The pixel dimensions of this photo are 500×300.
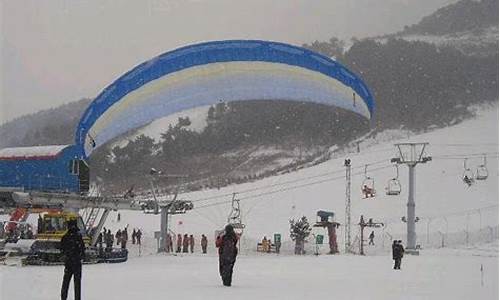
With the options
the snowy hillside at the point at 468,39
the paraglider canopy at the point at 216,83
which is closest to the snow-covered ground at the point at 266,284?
the paraglider canopy at the point at 216,83

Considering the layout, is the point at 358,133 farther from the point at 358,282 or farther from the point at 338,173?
the point at 358,282

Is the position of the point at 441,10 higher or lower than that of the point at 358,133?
higher

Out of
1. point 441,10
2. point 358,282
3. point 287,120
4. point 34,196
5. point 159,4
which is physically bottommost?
point 358,282

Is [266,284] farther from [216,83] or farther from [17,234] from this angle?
[17,234]

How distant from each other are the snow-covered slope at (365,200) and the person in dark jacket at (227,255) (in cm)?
2626

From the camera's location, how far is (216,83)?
18.8 metres

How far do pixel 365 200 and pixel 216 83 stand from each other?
38.8 m

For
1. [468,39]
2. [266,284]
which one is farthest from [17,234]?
[468,39]

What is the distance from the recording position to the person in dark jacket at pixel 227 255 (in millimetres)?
12383

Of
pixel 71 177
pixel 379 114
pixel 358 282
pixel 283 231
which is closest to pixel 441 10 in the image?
pixel 379 114

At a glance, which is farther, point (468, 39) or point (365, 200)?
point (468, 39)

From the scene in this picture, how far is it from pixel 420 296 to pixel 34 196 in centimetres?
1347

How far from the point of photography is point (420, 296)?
11.0m

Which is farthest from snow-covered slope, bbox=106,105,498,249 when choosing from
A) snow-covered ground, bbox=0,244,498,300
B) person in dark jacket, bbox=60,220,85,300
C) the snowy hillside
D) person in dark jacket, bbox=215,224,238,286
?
the snowy hillside
